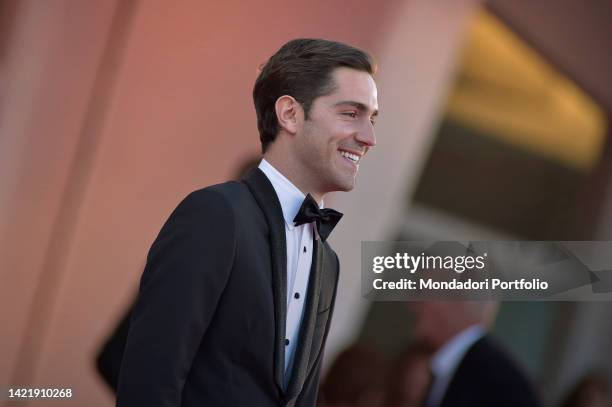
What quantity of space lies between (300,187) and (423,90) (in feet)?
10.9

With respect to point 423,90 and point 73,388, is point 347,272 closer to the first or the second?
point 423,90

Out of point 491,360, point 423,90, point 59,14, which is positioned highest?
point 423,90

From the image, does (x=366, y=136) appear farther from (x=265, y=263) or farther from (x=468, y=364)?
(x=468, y=364)

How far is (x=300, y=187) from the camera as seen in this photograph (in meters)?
1.85

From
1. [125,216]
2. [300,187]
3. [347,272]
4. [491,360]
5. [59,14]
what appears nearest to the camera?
[300,187]

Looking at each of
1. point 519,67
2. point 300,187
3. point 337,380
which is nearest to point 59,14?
point 337,380

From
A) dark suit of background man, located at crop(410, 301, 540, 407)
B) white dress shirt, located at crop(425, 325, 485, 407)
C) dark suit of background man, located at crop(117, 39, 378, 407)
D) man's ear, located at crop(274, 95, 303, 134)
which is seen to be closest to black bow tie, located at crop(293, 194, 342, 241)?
dark suit of background man, located at crop(117, 39, 378, 407)

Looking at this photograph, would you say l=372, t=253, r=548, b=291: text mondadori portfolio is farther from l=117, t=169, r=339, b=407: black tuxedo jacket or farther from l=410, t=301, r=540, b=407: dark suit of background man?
l=117, t=169, r=339, b=407: black tuxedo jacket

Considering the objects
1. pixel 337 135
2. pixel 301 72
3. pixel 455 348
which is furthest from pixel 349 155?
pixel 455 348

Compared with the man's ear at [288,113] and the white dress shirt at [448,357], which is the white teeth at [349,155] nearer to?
the man's ear at [288,113]

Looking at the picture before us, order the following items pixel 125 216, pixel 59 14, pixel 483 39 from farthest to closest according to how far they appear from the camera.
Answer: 1. pixel 483 39
2. pixel 125 216
3. pixel 59 14

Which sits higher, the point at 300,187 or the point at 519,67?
the point at 519,67

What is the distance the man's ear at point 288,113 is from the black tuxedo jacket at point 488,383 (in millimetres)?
1773

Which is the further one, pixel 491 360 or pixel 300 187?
pixel 491 360
